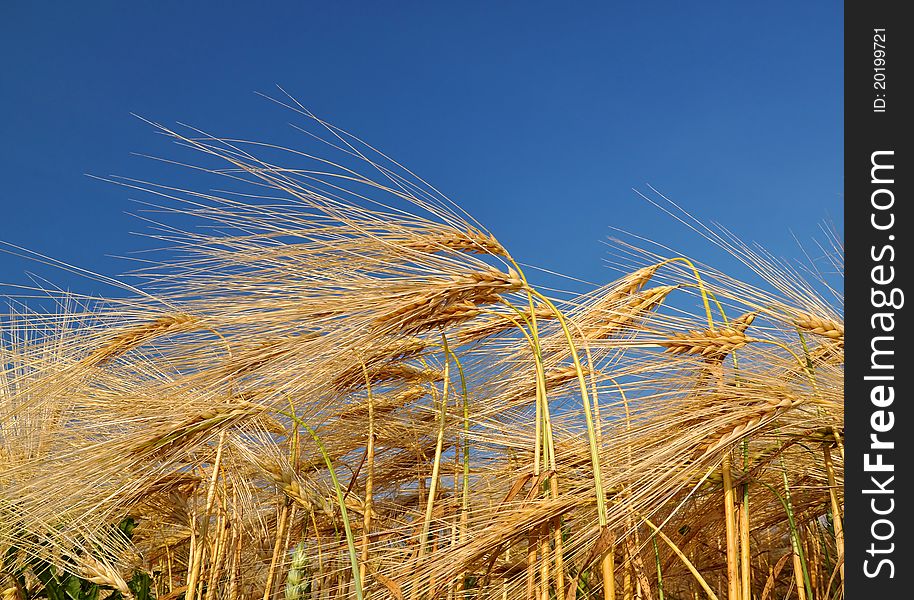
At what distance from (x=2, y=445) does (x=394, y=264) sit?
1639mm

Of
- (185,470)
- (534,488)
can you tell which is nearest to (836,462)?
(534,488)

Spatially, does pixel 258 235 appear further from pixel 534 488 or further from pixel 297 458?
pixel 534 488

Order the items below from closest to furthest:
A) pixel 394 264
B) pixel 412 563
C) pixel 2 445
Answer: pixel 412 563 < pixel 394 264 < pixel 2 445

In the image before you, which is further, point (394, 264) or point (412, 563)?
point (394, 264)

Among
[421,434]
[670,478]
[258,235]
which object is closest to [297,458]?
[421,434]

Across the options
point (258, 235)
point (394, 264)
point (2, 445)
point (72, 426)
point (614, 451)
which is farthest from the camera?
point (2, 445)

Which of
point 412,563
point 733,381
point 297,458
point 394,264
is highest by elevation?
point 394,264

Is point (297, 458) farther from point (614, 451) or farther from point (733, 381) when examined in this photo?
point (733, 381)

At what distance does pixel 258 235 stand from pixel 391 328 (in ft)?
1.49

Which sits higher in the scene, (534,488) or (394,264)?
(394,264)

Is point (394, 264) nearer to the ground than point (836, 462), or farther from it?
farther from it

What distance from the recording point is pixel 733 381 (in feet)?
5.18

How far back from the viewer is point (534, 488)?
142 centimetres

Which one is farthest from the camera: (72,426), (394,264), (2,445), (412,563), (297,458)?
(2,445)
